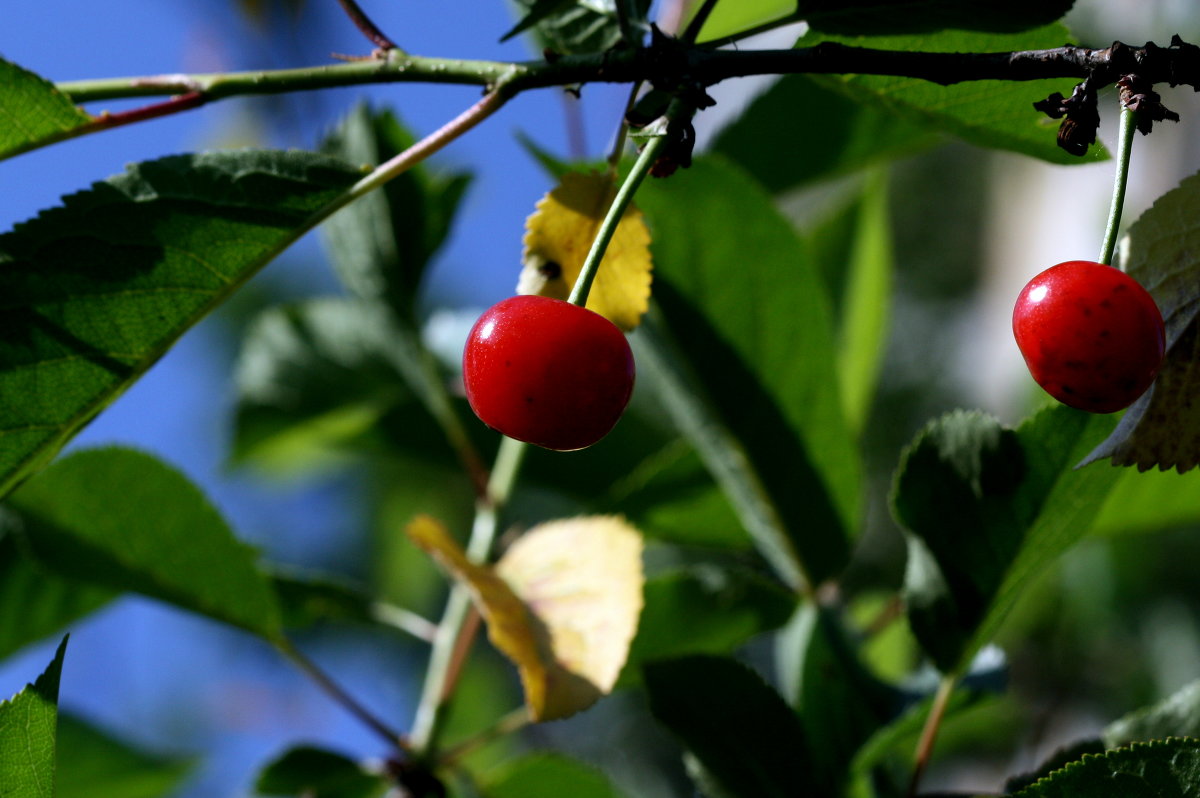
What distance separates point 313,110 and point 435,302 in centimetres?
105

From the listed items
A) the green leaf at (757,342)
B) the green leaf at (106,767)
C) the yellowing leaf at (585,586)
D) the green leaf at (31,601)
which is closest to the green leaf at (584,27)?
the green leaf at (757,342)

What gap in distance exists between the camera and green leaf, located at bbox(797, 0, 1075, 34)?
32.4 inches

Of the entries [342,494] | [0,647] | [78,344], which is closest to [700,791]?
[78,344]

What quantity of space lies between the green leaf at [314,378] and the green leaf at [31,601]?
0.50m

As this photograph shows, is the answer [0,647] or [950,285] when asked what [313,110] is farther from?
[950,285]

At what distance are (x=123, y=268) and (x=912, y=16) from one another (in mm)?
639

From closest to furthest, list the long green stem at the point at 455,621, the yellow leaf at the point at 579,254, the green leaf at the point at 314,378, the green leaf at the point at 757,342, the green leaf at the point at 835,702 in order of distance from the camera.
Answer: the yellow leaf at the point at 579,254 < the green leaf at the point at 835,702 < the green leaf at the point at 757,342 < the long green stem at the point at 455,621 < the green leaf at the point at 314,378

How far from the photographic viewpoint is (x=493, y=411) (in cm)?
75

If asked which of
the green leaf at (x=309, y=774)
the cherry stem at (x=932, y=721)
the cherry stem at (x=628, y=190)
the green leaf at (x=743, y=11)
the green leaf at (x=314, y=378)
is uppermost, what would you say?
the green leaf at (x=743, y=11)

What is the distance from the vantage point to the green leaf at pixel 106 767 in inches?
68.7

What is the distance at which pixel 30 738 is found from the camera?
78 centimetres

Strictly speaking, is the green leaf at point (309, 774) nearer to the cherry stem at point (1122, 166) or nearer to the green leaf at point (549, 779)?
the green leaf at point (549, 779)

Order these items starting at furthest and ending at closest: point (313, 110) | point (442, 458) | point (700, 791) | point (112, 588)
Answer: point (313, 110) → point (442, 458) → point (112, 588) → point (700, 791)

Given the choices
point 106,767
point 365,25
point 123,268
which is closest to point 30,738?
point 123,268
